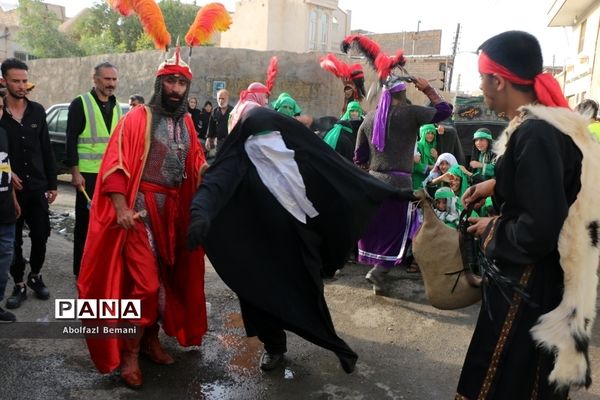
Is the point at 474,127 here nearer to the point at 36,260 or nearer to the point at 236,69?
the point at 36,260

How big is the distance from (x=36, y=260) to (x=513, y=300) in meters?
4.08

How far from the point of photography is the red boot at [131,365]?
328 cm

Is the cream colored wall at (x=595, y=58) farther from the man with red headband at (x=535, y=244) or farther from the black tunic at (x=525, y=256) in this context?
the black tunic at (x=525, y=256)

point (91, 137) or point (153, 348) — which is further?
point (91, 137)

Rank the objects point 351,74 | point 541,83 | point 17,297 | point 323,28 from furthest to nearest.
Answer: point 323,28, point 351,74, point 17,297, point 541,83

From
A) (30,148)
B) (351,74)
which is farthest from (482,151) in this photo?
(30,148)

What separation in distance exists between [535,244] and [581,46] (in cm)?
1692

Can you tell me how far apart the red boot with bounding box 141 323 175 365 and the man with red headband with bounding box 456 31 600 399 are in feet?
7.01

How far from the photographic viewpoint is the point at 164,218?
350cm

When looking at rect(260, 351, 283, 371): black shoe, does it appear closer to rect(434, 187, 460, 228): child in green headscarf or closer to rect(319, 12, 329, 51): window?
rect(434, 187, 460, 228): child in green headscarf

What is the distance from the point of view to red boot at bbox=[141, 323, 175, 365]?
3629 millimetres

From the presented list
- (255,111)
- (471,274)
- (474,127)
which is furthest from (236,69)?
(471,274)

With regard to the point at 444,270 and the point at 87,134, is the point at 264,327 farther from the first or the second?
the point at 87,134

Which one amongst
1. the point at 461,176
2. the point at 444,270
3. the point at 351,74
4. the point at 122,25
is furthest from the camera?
the point at 122,25
